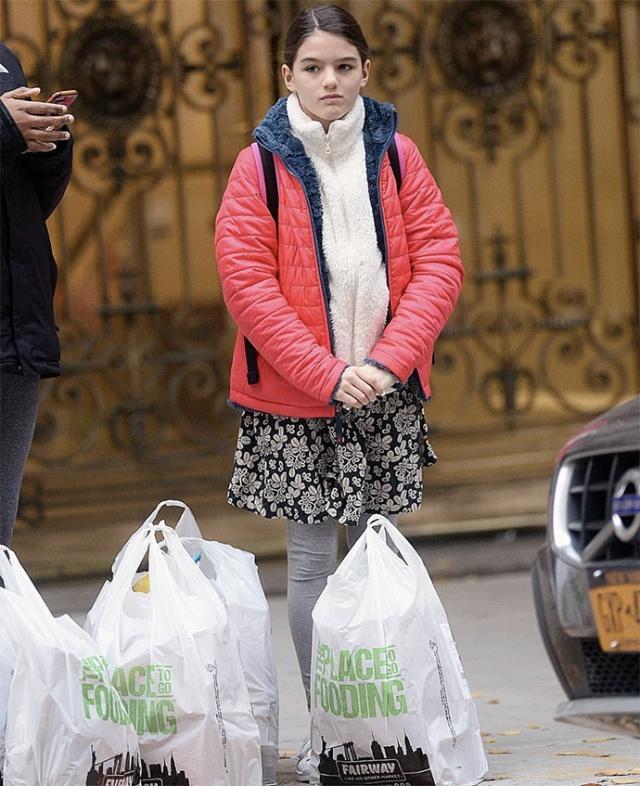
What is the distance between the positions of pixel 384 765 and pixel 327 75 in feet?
5.23

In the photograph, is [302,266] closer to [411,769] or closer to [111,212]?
[411,769]

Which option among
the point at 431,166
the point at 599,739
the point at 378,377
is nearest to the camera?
the point at 378,377

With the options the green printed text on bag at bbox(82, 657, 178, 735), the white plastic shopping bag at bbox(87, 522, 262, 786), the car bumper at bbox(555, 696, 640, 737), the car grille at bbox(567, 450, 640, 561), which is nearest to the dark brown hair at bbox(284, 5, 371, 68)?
the car grille at bbox(567, 450, 640, 561)

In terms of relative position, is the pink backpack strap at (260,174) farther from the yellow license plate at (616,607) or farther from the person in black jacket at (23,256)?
the yellow license plate at (616,607)

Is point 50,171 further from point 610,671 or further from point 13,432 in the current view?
point 610,671

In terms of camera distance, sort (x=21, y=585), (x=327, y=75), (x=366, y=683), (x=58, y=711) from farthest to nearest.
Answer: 1. (x=327, y=75)
2. (x=366, y=683)
3. (x=21, y=585)
4. (x=58, y=711)

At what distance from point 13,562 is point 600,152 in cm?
428

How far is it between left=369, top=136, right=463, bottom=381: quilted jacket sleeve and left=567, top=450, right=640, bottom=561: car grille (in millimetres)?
465

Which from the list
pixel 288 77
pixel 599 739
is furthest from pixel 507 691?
pixel 288 77

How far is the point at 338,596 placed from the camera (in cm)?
353

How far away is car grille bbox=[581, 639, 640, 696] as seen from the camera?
11.1ft

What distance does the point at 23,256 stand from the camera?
11.4 ft

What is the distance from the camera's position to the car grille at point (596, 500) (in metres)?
3.34

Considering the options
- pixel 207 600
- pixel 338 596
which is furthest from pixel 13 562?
pixel 338 596
